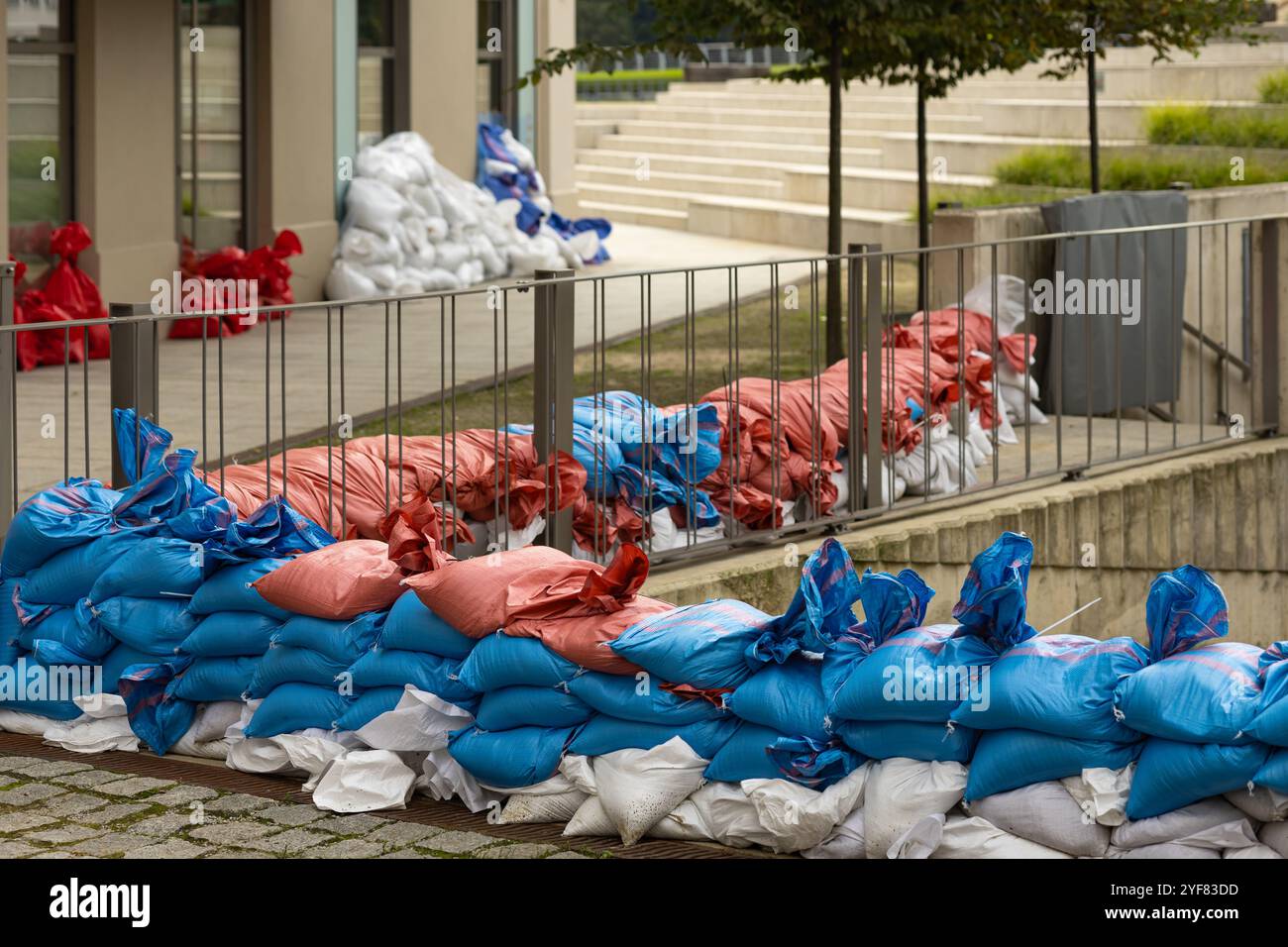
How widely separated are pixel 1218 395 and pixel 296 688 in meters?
8.92

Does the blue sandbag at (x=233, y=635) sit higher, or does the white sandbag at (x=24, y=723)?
the blue sandbag at (x=233, y=635)

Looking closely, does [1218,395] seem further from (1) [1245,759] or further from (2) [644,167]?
(2) [644,167]

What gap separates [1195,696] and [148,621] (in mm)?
3264

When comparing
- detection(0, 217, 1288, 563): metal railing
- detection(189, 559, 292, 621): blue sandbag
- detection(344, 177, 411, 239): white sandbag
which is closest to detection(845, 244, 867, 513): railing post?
detection(0, 217, 1288, 563): metal railing

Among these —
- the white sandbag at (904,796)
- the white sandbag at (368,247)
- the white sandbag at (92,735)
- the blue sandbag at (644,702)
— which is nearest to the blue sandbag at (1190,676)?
the white sandbag at (904,796)

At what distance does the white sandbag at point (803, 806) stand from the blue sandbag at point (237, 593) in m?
1.73

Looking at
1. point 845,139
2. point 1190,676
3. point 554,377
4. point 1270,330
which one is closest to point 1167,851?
point 1190,676

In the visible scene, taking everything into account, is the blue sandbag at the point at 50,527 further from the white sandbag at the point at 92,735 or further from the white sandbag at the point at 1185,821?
the white sandbag at the point at 1185,821

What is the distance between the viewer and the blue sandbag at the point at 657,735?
529cm

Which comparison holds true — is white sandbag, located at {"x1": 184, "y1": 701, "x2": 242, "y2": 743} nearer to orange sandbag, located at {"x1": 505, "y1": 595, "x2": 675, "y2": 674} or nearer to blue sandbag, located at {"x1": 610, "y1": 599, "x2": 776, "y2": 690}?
orange sandbag, located at {"x1": 505, "y1": 595, "x2": 675, "y2": 674}

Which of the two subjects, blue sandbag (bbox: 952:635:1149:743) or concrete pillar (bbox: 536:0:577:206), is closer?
blue sandbag (bbox: 952:635:1149:743)

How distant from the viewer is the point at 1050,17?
14.7 metres

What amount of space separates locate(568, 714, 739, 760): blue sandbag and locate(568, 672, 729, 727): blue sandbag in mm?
16

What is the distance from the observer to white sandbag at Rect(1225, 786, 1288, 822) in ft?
14.9
